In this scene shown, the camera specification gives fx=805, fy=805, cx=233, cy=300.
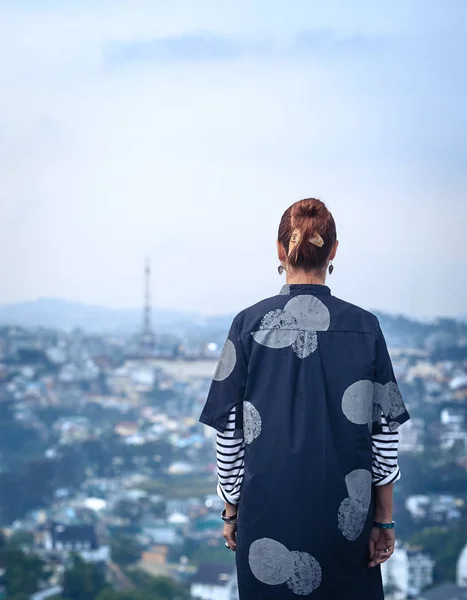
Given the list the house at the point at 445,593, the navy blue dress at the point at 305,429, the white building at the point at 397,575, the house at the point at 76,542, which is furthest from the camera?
the house at the point at 76,542

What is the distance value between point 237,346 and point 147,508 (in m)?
4.25

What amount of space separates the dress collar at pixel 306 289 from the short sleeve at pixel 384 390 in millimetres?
88

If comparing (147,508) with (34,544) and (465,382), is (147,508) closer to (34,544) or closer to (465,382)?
(34,544)

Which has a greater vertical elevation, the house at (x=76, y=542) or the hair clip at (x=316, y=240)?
the hair clip at (x=316, y=240)

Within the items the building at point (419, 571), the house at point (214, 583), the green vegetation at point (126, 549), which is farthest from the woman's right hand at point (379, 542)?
the green vegetation at point (126, 549)

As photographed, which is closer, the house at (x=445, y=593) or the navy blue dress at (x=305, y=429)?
the navy blue dress at (x=305, y=429)

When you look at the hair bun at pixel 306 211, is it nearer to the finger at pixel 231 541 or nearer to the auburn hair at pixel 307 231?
the auburn hair at pixel 307 231

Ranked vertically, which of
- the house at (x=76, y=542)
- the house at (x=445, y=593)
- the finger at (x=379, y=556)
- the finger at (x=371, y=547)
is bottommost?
the house at (x=445, y=593)

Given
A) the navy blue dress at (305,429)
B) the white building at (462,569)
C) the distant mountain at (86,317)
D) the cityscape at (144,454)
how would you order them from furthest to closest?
the distant mountain at (86,317) → the cityscape at (144,454) → the white building at (462,569) → the navy blue dress at (305,429)

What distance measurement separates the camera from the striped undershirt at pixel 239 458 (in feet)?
3.71

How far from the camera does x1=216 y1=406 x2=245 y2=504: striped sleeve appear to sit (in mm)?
1132

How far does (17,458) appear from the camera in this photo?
5238 millimetres

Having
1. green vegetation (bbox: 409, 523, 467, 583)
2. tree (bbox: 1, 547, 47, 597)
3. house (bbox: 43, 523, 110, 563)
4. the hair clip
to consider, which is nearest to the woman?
the hair clip

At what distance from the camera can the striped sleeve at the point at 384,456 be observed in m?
1.13
